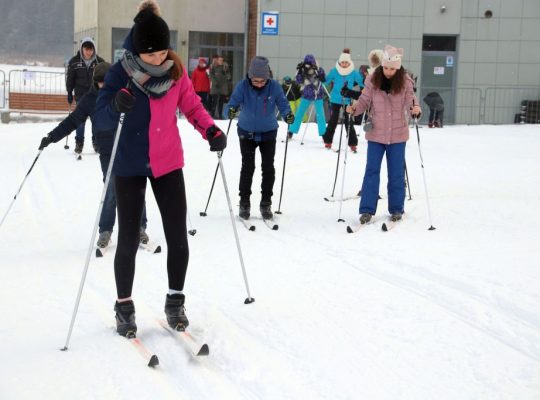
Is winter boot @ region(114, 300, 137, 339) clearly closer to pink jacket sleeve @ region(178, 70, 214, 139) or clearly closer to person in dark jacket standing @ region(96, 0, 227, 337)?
person in dark jacket standing @ region(96, 0, 227, 337)

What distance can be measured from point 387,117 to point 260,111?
4.25 ft

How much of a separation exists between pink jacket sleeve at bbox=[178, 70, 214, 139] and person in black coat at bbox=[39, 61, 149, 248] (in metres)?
1.22

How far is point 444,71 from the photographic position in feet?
78.2

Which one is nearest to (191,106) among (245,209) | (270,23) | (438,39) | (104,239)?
(104,239)

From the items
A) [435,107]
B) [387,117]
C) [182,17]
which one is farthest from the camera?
[182,17]

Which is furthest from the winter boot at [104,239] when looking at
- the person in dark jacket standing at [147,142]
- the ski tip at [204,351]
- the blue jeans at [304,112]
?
the blue jeans at [304,112]

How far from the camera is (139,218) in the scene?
15.4 feet

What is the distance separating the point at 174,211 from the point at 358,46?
64.0 ft

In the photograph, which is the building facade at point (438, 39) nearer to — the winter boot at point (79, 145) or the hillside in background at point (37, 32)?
the winter boot at point (79, 145)

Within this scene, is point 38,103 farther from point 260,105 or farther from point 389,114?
point 389,114

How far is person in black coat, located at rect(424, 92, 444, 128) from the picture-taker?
21000 mm

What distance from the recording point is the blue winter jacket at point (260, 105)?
823 cm

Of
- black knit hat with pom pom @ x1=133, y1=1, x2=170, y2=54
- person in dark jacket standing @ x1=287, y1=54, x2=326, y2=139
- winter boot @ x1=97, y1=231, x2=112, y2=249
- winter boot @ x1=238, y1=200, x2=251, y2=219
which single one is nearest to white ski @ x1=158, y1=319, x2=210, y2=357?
black knit hat with pom pom @ x1=133, y1=1, x2=170, y2=54

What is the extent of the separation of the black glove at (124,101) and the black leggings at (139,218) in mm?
425
